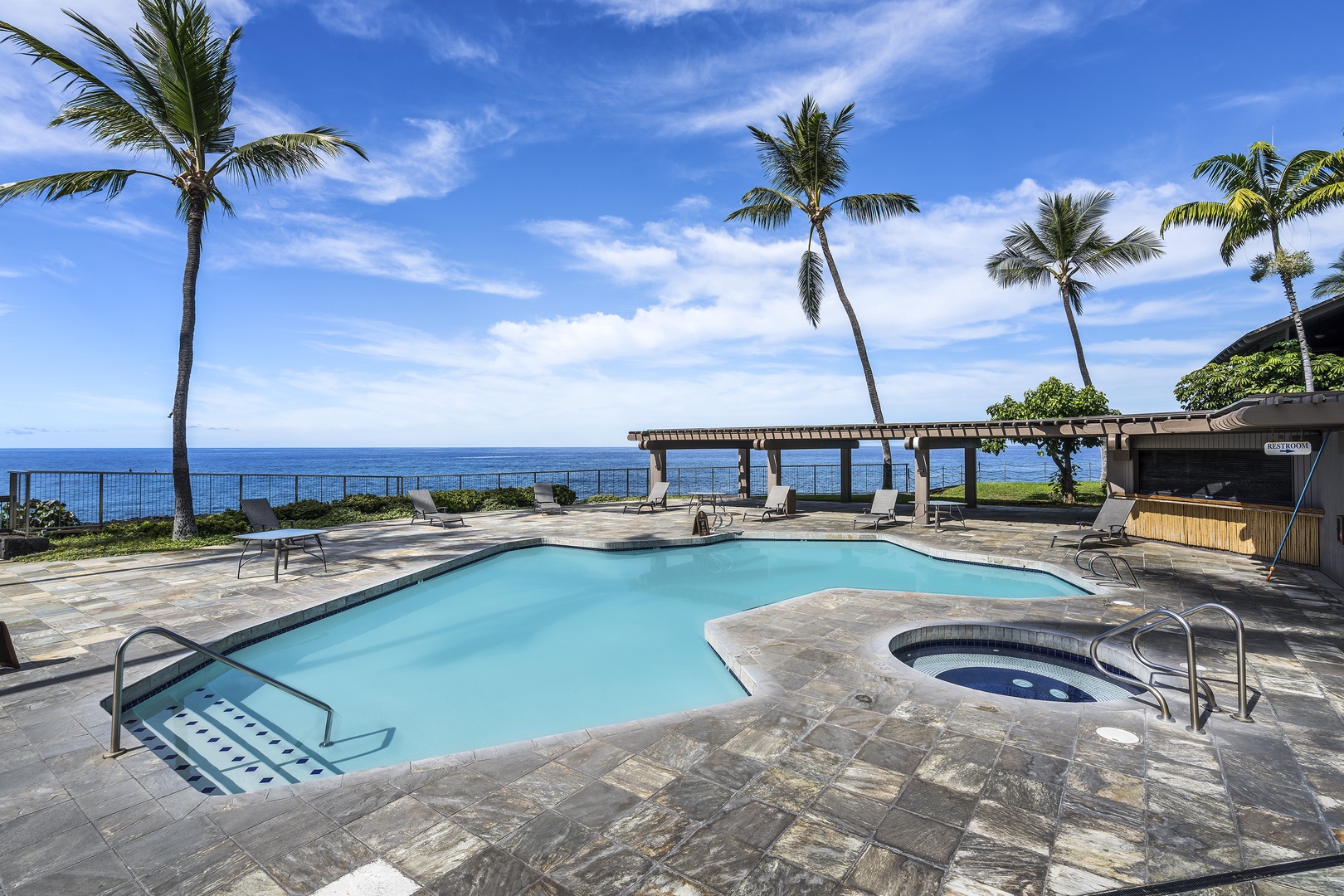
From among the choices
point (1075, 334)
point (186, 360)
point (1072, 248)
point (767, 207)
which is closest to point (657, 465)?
point (767, 207)

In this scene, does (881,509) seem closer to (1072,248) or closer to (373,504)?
(373,504)

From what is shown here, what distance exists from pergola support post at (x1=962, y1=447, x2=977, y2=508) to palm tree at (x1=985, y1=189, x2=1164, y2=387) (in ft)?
23.5

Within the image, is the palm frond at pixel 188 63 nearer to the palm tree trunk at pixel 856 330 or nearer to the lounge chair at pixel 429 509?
the lounge chair at pixel 429 509

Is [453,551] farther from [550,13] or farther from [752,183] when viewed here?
[752,183]

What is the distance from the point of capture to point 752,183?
20.5m

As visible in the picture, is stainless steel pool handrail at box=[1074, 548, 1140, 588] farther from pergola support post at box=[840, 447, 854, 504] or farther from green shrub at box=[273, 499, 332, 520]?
green shrub at box=[273, 499, 332, 520]

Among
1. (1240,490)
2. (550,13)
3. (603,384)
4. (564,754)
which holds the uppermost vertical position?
(550,13)

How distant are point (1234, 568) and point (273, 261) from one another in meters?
26.5

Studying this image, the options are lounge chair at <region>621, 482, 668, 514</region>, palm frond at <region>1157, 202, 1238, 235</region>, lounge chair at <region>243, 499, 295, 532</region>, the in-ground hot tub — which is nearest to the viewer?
the in-ground hot tub

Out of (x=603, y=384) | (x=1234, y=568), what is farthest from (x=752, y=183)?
(x=603, y=384)

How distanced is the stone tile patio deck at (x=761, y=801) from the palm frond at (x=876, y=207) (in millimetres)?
16425

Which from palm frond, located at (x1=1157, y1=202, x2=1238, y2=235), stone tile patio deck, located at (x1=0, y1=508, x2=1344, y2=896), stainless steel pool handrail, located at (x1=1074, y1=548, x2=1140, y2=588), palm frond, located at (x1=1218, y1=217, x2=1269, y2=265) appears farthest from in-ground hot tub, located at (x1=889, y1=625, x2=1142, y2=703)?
palm frond, located at (x1=1218, y1=217, x2=1269, y2=265)

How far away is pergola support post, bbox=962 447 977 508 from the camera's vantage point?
17.2m

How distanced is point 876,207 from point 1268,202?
1054 centimetres
